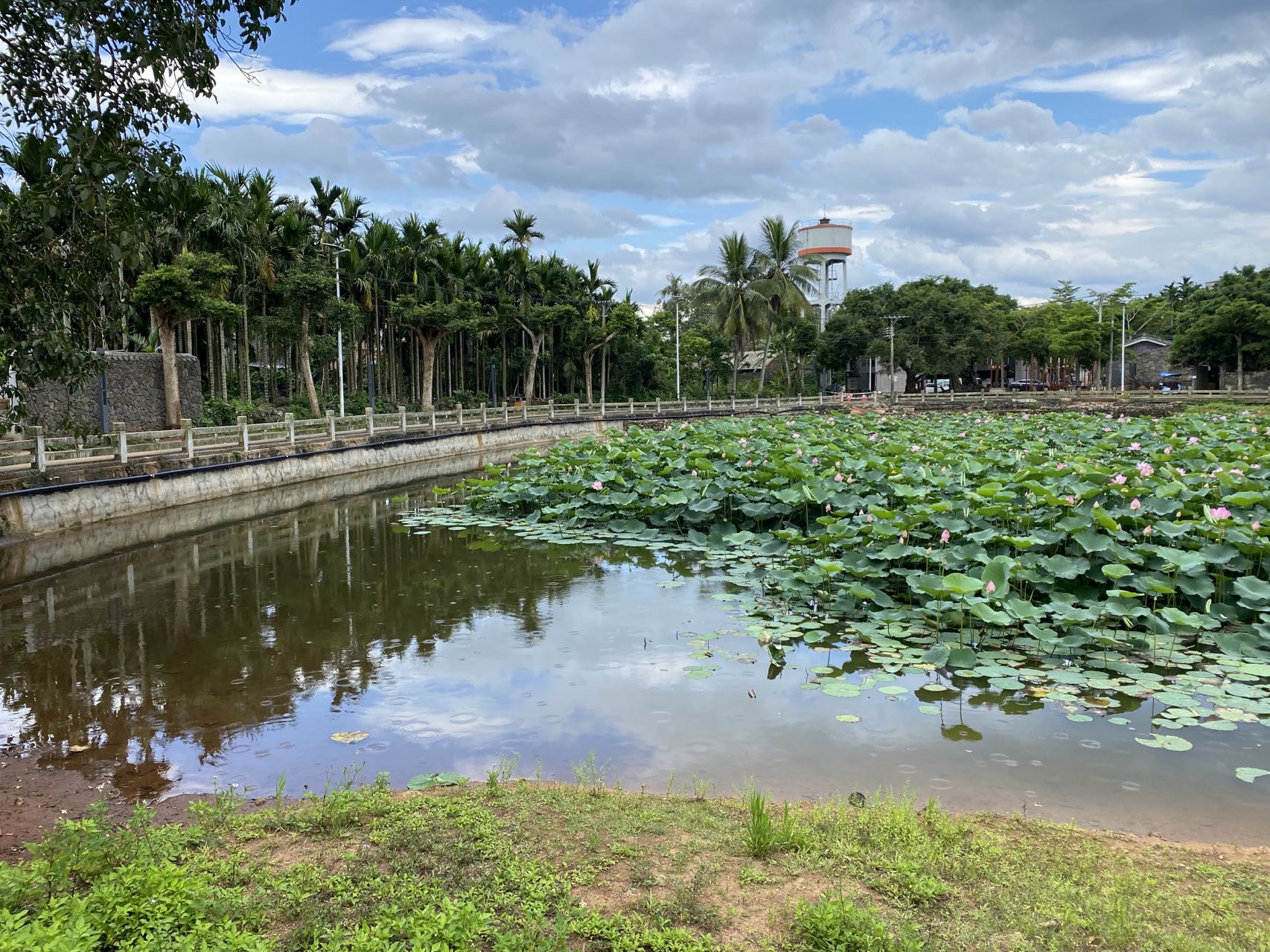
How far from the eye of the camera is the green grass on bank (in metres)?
2.82

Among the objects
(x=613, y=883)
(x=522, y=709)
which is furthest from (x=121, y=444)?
(x=613, y=883)

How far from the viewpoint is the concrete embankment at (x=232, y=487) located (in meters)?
13.3

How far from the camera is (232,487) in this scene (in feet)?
59.3

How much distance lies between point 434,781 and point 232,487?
15.4 metres

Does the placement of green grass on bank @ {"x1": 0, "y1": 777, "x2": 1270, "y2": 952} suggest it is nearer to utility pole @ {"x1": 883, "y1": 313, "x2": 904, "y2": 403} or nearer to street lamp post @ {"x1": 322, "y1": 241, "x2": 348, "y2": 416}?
street lamp post @ {"x1": 322, "y1": 241, "x2": 348, "y2": 416}

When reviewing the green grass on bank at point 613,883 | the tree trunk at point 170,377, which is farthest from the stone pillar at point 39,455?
the green grass on bank at point 613,883

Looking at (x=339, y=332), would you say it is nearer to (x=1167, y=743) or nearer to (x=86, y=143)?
(x=86, y=143)

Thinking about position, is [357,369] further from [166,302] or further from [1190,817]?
[1190,817]

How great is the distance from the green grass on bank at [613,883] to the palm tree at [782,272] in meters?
47.6

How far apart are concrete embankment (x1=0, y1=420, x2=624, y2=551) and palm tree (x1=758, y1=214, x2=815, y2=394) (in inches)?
1014

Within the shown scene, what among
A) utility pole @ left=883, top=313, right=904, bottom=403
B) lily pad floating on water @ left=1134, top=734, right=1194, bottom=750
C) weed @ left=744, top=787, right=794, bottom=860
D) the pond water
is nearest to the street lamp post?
the pond water

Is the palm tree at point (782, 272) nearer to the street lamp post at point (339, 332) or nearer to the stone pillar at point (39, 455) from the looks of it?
the street lamp post at point (339, 332)

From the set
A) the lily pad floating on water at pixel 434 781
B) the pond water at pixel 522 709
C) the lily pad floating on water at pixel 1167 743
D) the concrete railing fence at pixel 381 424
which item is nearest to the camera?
the lily pad floating on water at pixel 434 781

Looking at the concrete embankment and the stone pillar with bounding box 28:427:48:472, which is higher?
the stone pillar with bounding box 28:427:48:472
